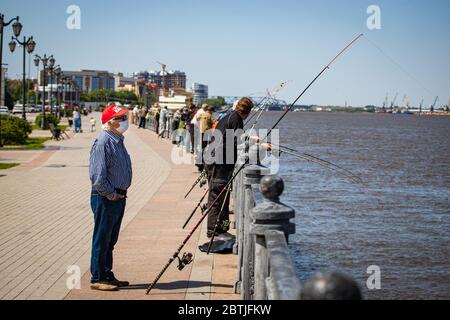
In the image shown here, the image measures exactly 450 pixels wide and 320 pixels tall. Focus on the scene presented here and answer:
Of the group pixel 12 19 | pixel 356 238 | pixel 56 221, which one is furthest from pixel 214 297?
pixel 12 19

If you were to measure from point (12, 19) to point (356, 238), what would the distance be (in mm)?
19697

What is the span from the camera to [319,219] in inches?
645

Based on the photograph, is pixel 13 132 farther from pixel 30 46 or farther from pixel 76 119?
pixel 76 119

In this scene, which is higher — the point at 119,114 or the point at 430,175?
the point at 119,114

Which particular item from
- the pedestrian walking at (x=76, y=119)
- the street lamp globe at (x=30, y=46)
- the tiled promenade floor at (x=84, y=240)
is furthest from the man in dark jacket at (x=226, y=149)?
the pedestrian walking at (x=76, y=119)

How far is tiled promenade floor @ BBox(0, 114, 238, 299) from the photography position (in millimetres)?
6746

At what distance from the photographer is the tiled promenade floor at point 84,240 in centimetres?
675

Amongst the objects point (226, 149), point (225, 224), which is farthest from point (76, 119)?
point (226, 149)

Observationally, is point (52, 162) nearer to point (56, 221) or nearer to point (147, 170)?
point (147, 170)

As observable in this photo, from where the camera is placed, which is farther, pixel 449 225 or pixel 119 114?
pixel 449 225

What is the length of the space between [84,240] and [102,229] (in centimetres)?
284

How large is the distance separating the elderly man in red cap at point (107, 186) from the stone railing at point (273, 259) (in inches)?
47.7

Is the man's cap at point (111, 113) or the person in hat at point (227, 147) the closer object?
the man's cap at point (111, 113)

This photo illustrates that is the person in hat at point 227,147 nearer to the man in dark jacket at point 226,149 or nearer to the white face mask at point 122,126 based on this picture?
the man in dark jacket at point 226,149
